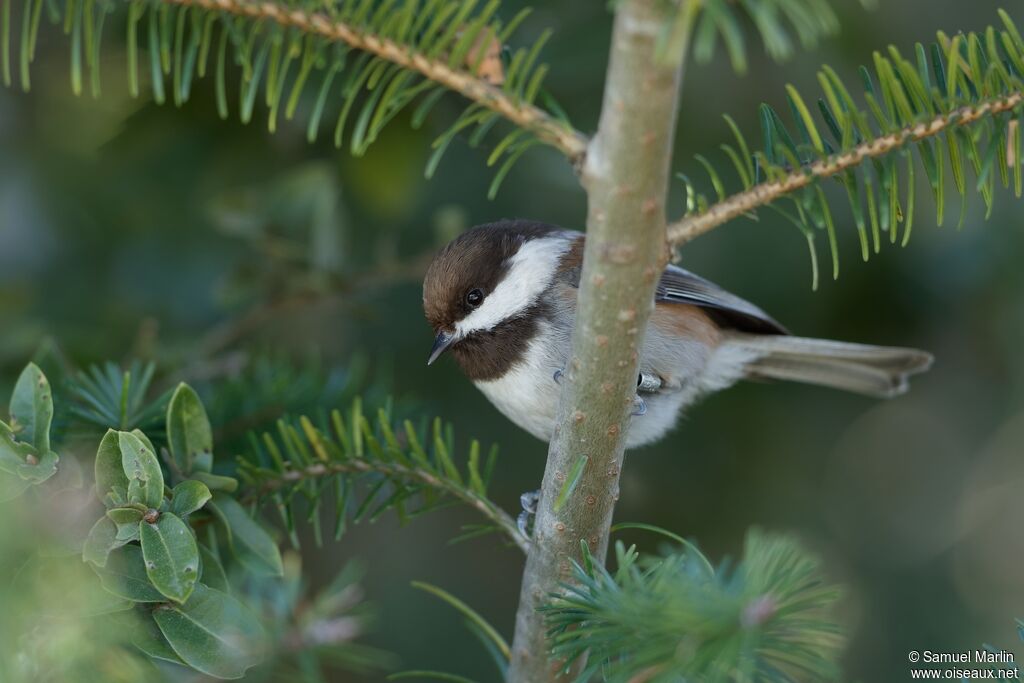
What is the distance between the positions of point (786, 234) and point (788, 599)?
2.21 m

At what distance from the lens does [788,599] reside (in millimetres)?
1079

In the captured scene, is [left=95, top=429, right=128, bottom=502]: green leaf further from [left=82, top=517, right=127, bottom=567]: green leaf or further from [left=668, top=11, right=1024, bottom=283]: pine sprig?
[left=668, top=11, right=1024, bottom=283]: pine sprig

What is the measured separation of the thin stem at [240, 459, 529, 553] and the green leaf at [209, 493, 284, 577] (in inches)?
4.6

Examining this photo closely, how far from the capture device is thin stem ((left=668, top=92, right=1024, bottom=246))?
1.21m

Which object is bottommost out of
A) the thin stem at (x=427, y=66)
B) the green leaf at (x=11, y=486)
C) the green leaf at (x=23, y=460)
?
the green leaf at (x=11, y=486)

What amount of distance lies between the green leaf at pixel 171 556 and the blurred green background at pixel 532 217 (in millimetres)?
1055

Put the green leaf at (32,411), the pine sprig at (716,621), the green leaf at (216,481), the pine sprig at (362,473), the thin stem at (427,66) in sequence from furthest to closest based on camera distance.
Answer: the pine sprig at (362,473) < the green leaf at (216,481) < the green leaf at (32,411) < the thin stem at (427,66) < the pine sprig at (716,621)

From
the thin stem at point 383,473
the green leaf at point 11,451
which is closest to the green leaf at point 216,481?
the thin stem at point 383,473

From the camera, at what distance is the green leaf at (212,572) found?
4.80 feet

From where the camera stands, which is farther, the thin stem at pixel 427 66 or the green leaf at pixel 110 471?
the green leaf at pixel 110 471

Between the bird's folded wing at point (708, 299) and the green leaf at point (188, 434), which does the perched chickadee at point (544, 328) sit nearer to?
the bird's folded wing at point (708, 299)

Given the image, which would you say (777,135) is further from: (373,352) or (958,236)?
(373,352)

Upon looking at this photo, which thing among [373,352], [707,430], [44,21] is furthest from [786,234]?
[44,21]

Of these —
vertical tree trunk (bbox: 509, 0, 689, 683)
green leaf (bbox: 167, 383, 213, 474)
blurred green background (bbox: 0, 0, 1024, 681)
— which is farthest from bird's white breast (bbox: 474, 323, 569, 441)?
green leaf (bbox: 167, 383, 213, 474)
